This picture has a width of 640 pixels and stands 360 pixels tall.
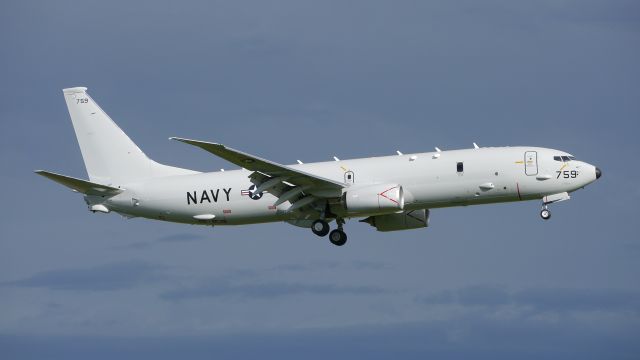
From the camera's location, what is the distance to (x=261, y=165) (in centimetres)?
5484

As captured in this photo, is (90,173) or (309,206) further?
(90,173)

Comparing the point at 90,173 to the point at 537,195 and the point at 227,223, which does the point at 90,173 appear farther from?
the point at 537,195

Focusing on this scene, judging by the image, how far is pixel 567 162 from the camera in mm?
55781

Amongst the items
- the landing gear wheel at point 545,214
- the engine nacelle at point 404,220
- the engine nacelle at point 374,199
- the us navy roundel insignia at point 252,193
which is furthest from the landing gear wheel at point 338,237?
the landing gear wheel at point 545,214

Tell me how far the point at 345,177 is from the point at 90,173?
15.0 meters

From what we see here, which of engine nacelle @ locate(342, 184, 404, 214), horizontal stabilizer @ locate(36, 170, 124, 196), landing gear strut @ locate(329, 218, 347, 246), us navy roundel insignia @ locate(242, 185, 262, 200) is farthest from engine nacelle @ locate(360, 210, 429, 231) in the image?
horizontal stabilizer @ locate(36, 170, 124, 196)

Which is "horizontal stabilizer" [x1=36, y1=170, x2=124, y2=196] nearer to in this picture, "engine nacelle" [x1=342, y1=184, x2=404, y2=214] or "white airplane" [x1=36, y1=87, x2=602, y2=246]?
"white airplane" [x1=36, y1=87, x2=602, y2=246]

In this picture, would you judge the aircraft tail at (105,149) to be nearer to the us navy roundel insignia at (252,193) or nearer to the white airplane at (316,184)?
the white airplane at (316,184)

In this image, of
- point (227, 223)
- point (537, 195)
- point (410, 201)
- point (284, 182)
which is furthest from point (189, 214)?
point (537, 195)

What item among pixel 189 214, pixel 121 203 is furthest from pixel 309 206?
pixel 121 203

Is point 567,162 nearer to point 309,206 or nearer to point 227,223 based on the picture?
point 309,206

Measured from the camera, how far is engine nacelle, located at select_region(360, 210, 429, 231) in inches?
2432

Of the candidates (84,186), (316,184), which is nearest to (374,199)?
(316,184)

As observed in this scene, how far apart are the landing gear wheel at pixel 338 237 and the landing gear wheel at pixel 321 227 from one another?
0.64 metres
